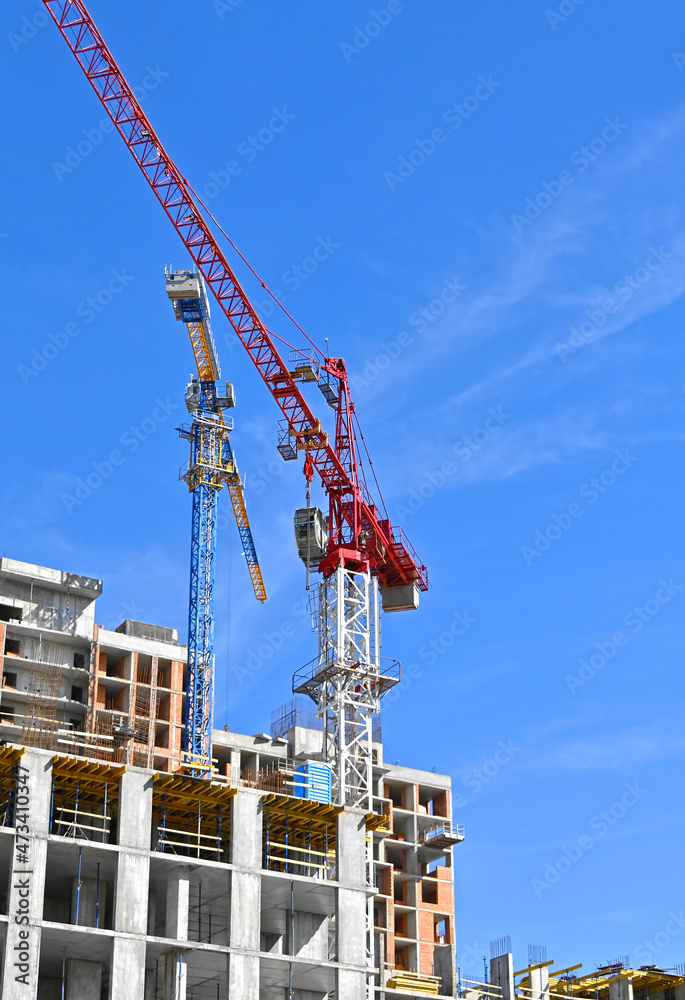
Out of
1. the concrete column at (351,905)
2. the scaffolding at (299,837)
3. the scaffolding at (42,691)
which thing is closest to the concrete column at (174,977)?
the scaffolding at (299,837)

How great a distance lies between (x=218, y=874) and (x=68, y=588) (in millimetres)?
38181

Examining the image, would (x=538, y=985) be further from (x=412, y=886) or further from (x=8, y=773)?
(x=8, y=773)

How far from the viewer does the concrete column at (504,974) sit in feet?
328

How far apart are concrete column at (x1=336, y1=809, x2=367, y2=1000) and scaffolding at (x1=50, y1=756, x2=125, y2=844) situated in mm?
13140

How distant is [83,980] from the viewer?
7738cm

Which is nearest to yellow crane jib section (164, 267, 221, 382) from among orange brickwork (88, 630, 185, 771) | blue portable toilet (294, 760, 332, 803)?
orange brickwork (88, 630, 185, 771)

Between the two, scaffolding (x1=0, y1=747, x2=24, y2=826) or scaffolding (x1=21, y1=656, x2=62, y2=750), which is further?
scaffolding (x1=21, y1=656, x2=62, y2=750)

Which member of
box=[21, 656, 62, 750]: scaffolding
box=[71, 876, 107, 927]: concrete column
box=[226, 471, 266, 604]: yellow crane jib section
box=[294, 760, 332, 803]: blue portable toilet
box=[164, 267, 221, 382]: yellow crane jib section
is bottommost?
box=[71, 876, 107, 927]: concrete column

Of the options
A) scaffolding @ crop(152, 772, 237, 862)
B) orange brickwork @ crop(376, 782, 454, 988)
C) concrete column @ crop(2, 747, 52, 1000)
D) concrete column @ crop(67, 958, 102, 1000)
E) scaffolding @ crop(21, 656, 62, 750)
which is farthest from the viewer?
orange brickwork @ crop(376, 782, 454, 988)

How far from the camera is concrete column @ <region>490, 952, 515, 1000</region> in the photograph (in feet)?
328

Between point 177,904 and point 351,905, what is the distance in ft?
34.8

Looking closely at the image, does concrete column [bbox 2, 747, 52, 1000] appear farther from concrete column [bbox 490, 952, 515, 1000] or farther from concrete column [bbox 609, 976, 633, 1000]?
concrete column [bbox 609, 976, 633, 1000]

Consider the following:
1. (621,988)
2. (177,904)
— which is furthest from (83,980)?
(621,988)

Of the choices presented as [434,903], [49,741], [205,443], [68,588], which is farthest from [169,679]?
[49,741]
